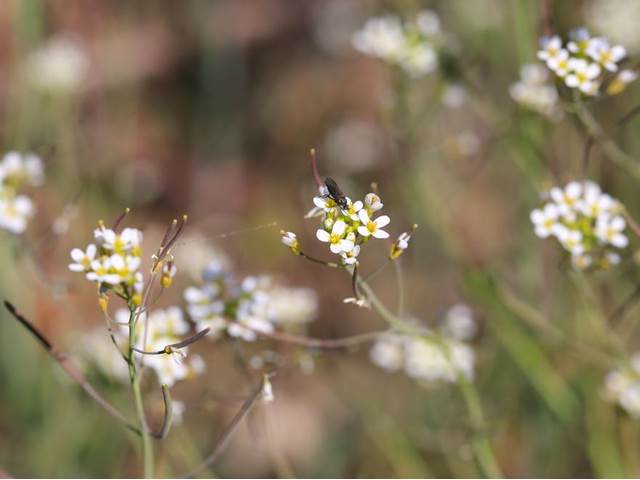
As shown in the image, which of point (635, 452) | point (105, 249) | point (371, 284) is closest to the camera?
point (105, 249)

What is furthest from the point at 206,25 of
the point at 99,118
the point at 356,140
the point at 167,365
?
the point at 167,365

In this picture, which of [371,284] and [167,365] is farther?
[371,284]

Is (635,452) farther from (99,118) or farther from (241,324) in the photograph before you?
(99,118)

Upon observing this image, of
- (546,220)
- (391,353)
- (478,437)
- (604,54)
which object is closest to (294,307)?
(391,353)

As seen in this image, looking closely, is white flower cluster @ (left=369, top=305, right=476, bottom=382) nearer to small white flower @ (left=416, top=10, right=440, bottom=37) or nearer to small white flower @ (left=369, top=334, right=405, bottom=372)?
small white flower @ (left=369, top=334, right=405, bottom=372)

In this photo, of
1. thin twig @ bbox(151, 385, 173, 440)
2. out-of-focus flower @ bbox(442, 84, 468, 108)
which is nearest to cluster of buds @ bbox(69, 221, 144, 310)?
thin twig @ bbox(151, 385, 173, 440)

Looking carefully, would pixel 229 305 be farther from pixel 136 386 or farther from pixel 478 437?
pixel 478 437
